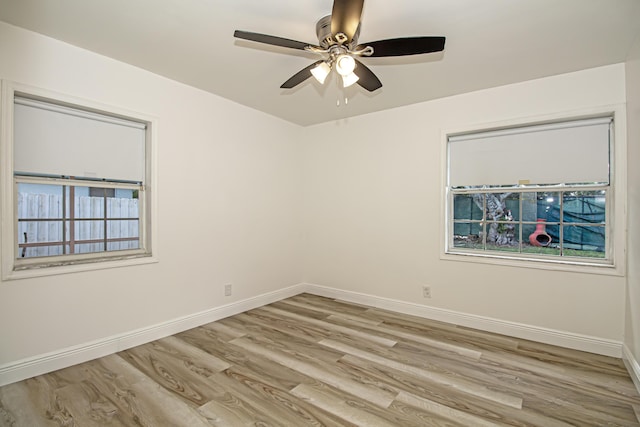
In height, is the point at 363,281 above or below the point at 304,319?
above

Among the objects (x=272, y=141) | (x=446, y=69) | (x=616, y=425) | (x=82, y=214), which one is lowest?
(x=616, y=425)

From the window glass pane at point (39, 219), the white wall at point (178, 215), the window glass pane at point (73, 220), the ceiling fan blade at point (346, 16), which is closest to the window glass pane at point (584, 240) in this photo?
the ceiling fan blade at point (346, 16)

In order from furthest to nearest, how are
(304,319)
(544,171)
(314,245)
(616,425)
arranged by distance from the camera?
(314,245) < (304,319) < (544,171) < (616,425)

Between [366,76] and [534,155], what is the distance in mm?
2039

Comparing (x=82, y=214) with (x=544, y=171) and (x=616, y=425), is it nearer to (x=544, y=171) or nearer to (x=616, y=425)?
(x=616, y=425)

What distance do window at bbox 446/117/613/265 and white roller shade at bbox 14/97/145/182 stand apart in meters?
3.38

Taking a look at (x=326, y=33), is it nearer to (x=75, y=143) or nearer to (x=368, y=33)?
(x=368, y=33)

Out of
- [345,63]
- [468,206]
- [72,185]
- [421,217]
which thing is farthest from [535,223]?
[72,185]

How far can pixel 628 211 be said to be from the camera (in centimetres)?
253

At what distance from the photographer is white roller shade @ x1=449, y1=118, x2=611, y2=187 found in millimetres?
2836

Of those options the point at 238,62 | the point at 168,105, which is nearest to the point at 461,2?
the point at 238,62

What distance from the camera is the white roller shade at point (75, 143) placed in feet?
7.64

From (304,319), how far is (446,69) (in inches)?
116

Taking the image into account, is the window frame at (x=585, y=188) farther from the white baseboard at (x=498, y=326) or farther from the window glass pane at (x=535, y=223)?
the white baseboard at (x=498, y=326)
